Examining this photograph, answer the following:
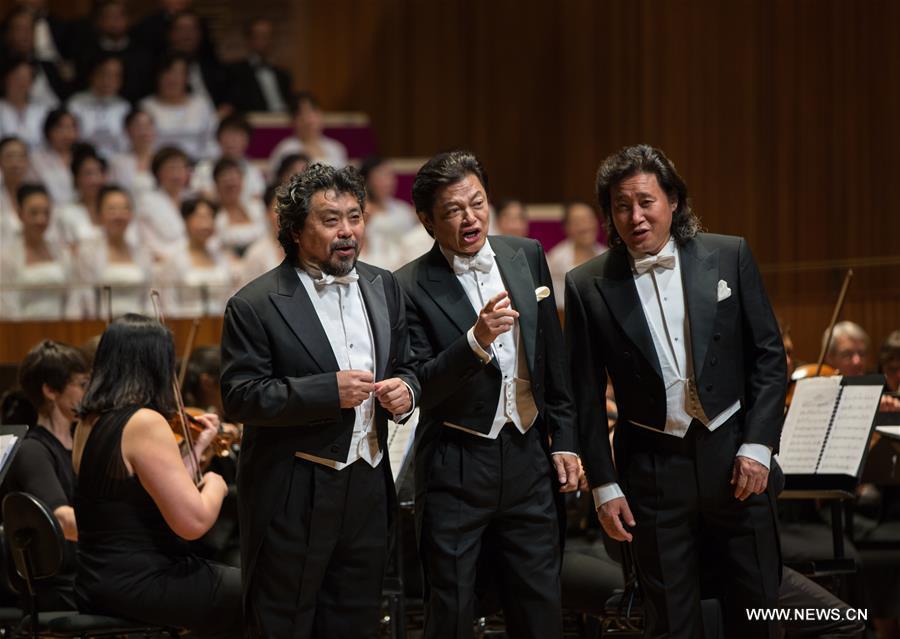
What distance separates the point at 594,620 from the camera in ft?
14.6

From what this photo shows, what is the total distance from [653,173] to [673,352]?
46cm

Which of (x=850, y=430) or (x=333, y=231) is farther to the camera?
(x=850, y=430)

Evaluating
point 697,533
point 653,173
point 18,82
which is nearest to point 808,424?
point 697,533

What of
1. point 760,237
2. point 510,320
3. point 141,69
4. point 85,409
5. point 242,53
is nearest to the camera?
point 510,320

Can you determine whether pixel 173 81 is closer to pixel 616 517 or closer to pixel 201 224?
pixel 201 224

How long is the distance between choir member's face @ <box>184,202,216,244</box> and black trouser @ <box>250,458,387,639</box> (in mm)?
4631

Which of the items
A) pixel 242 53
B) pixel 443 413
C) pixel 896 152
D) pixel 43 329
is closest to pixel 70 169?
pixel 43 329

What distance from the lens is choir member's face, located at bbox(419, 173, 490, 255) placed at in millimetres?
3404

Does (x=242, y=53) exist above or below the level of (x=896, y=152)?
above

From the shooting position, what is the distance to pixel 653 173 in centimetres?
343

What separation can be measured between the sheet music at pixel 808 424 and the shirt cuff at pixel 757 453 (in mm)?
828

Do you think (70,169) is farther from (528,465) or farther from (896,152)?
(528,465)

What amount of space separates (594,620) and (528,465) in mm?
1268

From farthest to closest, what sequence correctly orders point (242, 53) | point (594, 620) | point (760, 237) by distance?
point (242, 53) < point (760, 237) < point (594, 620)
